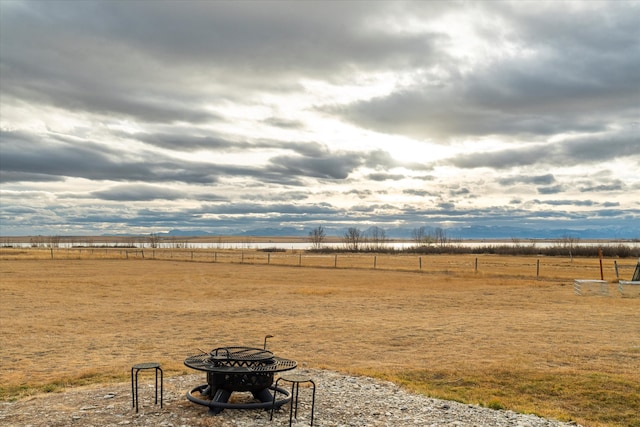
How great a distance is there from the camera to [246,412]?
720cm

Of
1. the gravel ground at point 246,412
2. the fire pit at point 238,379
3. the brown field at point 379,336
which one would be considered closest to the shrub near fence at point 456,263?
the brown field at point 379,336

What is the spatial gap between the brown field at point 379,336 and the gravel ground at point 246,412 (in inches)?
26.6

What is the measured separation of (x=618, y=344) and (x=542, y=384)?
17.0 feet

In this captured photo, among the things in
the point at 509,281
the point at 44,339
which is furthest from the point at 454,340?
the point at 509,281

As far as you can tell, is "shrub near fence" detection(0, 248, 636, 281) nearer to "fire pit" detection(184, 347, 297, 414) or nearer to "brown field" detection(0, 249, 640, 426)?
"brown field" detection(0, 249, 640, 426)

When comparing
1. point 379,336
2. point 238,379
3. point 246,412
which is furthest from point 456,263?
point 238,379

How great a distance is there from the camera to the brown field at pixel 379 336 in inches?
367

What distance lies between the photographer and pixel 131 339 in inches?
567

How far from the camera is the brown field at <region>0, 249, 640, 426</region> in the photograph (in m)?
9.31

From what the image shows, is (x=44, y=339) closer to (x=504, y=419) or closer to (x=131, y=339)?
(x=131, y=339)

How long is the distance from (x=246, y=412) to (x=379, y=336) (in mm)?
8016

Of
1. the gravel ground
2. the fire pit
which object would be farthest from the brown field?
the fire pit

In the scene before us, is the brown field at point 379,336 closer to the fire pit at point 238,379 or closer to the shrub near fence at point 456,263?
the fire pit at point 238,379

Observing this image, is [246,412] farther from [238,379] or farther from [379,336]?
[379,336]
